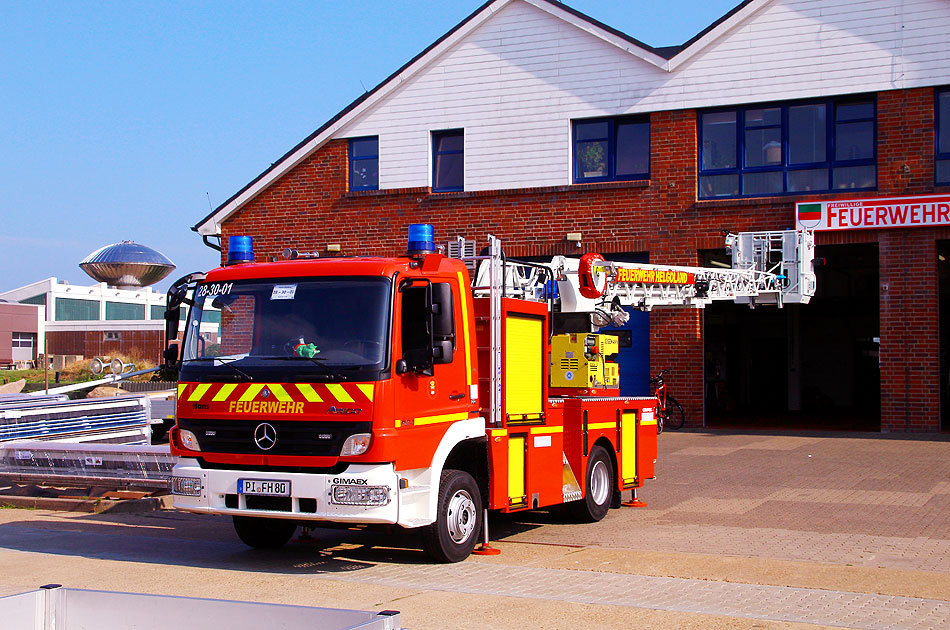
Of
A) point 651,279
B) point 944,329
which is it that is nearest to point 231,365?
point 651,279

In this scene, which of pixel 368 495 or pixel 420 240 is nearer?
pixel 368 495

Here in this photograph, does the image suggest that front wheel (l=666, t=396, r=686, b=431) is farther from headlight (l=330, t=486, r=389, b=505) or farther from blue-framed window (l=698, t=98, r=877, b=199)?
headlight (l=330, t=486, r=389, b=505)

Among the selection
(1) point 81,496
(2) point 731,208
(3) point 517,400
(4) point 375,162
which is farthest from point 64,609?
(4) point 375,162

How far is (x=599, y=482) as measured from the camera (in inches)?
468

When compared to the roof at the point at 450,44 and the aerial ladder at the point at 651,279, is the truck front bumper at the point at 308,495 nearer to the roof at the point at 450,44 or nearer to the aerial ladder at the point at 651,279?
the aerial ladder at the point at 651,279

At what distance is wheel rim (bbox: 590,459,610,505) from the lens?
38.4 feet

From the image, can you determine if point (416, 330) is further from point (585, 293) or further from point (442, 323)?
point (585, 293)

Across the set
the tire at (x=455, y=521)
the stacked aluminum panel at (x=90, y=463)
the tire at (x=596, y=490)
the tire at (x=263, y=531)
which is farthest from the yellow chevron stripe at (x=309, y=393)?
the stacked aluminum panel at (x=90, y=463)

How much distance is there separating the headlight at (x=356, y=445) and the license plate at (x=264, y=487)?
1.80ft

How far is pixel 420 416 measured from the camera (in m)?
8.84

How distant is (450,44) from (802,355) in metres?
15.7

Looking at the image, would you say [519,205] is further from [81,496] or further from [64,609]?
[64,609]

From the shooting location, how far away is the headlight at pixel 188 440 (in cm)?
912

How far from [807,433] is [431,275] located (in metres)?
15.3
